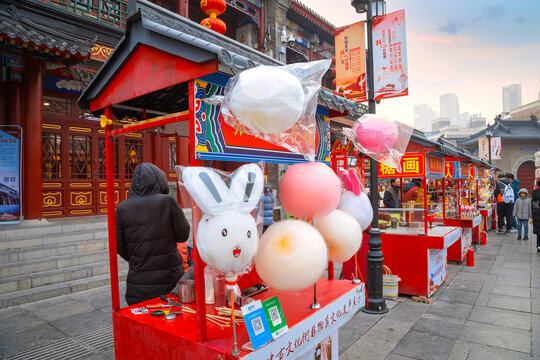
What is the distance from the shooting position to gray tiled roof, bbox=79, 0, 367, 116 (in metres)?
1.95

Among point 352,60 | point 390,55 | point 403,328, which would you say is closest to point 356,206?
point 403,328

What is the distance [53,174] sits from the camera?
9320mm

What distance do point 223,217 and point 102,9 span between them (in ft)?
33.0

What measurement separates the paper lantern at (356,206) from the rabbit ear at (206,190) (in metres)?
1.20

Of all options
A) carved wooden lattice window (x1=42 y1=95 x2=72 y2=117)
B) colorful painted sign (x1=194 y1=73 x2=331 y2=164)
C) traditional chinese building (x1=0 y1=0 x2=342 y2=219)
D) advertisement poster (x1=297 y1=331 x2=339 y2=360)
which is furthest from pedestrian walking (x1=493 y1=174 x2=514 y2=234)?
carved wooden lattice window (x1=42 y1=95 x2=72 y2=117)

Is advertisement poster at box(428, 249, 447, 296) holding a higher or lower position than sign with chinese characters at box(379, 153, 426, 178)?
lower

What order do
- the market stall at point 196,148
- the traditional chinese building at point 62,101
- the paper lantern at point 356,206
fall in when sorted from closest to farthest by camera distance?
1. the market stall at point 196,148
2. the paper lantern at point 356,206
3. the traditional chinese building at point 62,101

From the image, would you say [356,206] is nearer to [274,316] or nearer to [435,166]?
[274,316]

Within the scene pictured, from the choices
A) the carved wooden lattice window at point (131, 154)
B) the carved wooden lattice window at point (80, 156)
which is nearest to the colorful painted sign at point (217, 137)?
the carved wooden lattice window at point (80, 156)

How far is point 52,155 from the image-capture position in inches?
369

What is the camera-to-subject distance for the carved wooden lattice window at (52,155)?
9.20 m

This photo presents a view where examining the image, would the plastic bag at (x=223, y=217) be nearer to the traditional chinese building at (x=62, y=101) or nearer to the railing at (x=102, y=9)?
the traditional chinese building at (x=62, y=101)

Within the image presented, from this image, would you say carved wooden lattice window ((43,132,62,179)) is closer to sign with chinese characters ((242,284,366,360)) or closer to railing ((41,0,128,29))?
railing ((41,0,128,29))

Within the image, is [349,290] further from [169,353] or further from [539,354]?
[539,354]
